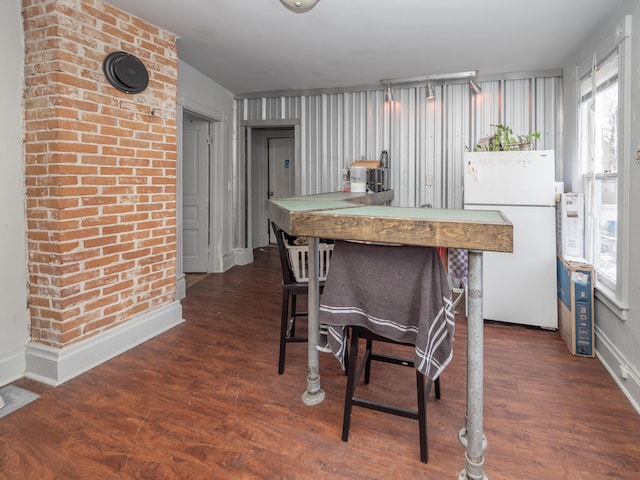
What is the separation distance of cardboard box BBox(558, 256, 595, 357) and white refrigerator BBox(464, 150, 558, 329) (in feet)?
1.13

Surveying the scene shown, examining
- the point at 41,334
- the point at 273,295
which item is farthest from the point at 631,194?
the point at 41,334

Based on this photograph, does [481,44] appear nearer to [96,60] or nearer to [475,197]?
[475,197]

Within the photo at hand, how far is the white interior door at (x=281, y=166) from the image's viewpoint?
7.21 metres

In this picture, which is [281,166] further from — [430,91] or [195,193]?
[430,91]

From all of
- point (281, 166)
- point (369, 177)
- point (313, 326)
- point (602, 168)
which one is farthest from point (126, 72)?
point (281, 166)

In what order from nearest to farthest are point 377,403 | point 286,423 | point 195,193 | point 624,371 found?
point 377,403, point 286,423, point 624,371, point 195,193

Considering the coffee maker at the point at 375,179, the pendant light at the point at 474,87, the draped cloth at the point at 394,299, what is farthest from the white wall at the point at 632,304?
the coffee maker at the point at 375,179

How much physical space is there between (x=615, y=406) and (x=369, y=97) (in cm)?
412

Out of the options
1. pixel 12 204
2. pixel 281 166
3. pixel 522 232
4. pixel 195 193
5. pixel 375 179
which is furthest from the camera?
pixel 281 166

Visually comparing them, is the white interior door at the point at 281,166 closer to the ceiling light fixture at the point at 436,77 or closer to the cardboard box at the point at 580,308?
the ceiling light fixture at the point at 436,77

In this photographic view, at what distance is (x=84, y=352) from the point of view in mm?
2537

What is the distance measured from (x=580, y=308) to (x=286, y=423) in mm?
2366

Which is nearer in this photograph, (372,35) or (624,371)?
(624,371)

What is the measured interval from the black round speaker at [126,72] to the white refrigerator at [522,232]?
2.91m
